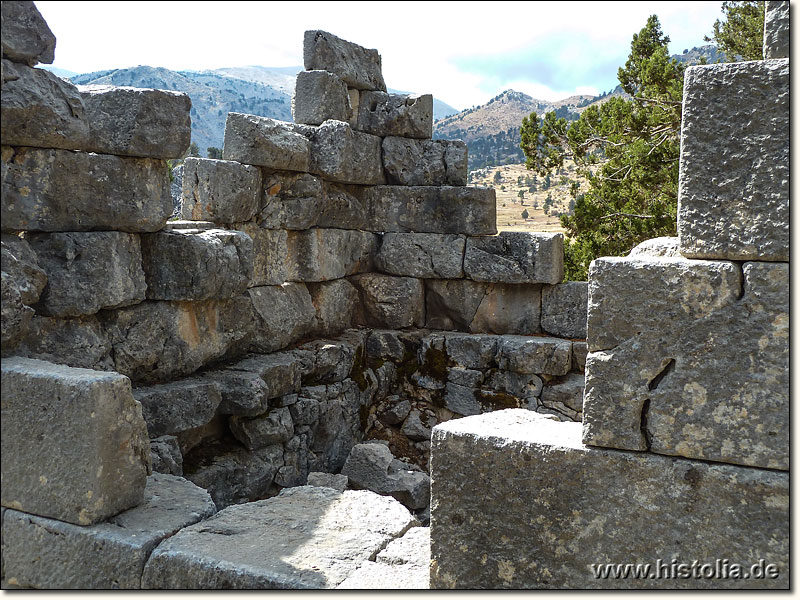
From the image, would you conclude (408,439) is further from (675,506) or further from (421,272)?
(675,506)

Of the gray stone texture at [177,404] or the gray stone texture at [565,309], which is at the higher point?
the gray stone texture at [565,309]

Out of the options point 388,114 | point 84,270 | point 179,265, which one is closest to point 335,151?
point 388,114

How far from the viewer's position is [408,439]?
888 cm

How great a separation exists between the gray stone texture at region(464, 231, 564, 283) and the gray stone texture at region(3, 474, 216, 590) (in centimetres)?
581

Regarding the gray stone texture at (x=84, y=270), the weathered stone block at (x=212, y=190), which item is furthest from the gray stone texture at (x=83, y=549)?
the weathered stone block at (x=212, y=190)

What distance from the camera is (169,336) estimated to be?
5.98 metres

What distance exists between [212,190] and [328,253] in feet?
6.31

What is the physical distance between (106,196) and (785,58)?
428 centimetres

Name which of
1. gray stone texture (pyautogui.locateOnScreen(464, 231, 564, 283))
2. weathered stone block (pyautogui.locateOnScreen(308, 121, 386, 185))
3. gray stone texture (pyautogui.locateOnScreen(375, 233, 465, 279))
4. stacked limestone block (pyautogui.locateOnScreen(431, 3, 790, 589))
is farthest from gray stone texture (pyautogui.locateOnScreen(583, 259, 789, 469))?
gray stone texture (pyautogui.locateOnScreen(375, 233, 465, 279))

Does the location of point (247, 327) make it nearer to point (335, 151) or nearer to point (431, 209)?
point (335, 151)

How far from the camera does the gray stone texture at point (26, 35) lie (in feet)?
13.8

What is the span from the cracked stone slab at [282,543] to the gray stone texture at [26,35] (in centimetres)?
278

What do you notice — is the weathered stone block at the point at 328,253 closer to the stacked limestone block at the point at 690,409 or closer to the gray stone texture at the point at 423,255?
the gray stone texture at the point at 423,255

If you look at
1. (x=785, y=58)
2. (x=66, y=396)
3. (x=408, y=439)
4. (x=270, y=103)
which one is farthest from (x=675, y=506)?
(x=270, y=103)
